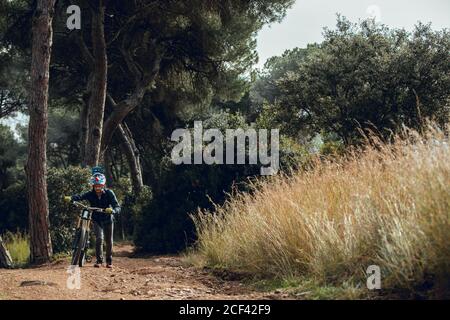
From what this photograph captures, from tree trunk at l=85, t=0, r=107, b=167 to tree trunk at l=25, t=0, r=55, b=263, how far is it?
9.11ft

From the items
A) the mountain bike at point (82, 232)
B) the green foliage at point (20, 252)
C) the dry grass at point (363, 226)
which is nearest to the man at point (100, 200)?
the mountain bike at point (82, 232)

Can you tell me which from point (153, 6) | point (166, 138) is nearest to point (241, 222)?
point (153, 6)

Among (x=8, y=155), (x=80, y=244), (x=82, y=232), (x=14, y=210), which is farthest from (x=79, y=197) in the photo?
(x=8, y=155)

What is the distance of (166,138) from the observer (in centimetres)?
2881

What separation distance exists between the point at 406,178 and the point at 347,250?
3.46 ft

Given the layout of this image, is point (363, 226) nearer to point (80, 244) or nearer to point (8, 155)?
point (80, 244)

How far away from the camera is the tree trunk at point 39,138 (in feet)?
42.6

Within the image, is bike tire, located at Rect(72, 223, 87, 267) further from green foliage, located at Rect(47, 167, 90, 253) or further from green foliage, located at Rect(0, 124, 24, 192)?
green foliage, located at Rect(0, 124, 24, 192)

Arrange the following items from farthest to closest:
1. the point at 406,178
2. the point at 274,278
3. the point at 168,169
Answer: the point at 168,169 < the point at 274,278 < the point at 406,178

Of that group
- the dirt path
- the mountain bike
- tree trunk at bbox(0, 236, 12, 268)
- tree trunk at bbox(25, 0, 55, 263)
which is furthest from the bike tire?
tree trunk at bbox(0, 236, 12, 268)

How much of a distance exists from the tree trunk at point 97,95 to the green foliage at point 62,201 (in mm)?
983
